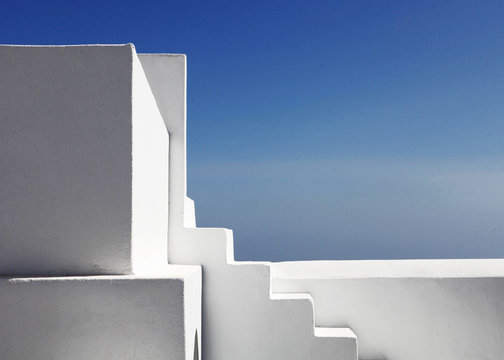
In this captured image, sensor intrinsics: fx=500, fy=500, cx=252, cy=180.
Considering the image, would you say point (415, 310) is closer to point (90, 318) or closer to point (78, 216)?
point (90, 318)

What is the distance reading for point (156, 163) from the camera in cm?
451

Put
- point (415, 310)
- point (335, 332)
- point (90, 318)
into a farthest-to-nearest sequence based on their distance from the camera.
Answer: point (415, 310) → point (335, 332) → point (90, 318)

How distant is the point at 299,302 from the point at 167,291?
213cm

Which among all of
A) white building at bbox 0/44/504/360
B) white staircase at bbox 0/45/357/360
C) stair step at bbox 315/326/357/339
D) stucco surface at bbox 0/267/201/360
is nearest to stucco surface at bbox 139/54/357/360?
stair step at bbox 315/326/357/339

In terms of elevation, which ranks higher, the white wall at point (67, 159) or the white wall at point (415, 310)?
the white wall at point (67, 159)

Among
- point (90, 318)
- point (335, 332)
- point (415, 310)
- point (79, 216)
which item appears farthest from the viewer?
point (415, 310)

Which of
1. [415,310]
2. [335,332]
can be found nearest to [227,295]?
[335,332]

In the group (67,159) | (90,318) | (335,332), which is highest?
(67,159)

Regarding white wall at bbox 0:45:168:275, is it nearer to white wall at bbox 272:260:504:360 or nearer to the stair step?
the stair step

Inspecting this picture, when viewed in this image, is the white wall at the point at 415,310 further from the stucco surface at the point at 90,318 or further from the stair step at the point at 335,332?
the stucco surface at the point at 90,318

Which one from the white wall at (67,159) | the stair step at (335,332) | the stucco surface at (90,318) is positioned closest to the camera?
the stucco surface at (90,318)

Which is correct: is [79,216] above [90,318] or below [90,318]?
above

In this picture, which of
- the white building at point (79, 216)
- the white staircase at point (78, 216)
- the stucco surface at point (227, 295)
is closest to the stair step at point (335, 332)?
the stucco surface at point (227, 295)

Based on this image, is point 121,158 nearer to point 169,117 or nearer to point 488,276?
point 169,117
